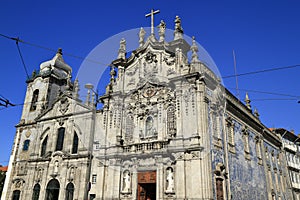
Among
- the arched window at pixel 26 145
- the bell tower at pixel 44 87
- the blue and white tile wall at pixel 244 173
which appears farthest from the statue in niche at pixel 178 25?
the arched window at pixel 26 145

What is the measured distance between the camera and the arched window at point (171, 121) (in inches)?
751

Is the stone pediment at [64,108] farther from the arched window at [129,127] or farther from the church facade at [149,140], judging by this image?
the arched window at [129,127]

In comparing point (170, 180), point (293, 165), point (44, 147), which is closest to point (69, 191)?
point (44, 147)

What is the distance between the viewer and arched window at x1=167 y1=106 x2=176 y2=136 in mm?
19083

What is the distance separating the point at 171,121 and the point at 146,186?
4.82 metres

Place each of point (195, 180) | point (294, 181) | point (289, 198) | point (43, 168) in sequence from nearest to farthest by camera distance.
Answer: point (195, 180)
point (43, 168)
point (289, 198)
point (294, 181)

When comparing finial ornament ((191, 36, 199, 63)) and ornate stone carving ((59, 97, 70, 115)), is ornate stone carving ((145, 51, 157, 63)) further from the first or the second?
ornate stone carving ((59, 97, 70, 115))

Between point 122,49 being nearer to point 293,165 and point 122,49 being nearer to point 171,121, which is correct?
point 171,121

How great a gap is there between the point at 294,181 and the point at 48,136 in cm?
3273

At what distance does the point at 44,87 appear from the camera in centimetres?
3089

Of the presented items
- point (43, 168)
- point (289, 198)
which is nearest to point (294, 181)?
point (289, 198)

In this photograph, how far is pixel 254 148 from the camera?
26.6 m

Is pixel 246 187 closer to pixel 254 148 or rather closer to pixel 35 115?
pixel 254 148

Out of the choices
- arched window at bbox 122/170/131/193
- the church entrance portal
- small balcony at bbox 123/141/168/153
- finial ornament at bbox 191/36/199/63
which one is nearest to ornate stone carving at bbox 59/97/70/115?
small balcony at bbox 123/141/168/153
